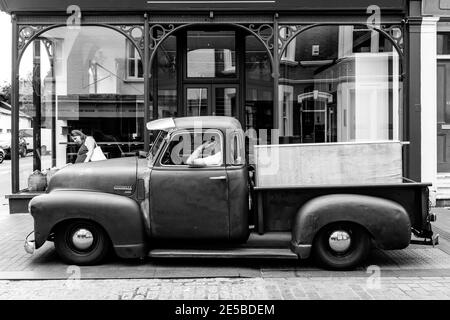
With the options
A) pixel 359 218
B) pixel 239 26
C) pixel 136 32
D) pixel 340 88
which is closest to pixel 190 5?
pixel 239 26

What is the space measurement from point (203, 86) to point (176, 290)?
713 cm

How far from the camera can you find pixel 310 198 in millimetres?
6340

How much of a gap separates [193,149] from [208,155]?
209 millimetres

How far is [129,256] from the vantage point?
6.30m

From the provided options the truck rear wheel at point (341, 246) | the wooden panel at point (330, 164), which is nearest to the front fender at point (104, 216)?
the wooden panel at point (330, 164)

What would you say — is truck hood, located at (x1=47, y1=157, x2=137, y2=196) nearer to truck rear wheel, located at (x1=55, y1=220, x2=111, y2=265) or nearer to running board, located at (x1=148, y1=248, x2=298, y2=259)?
truck rear wheel, located at (x1=55, y1=220, x2=111, y2=265)

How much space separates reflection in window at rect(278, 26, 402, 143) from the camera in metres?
11.2

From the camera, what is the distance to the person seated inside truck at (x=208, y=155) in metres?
6.36

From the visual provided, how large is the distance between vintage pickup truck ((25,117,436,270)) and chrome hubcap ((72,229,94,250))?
0.01m

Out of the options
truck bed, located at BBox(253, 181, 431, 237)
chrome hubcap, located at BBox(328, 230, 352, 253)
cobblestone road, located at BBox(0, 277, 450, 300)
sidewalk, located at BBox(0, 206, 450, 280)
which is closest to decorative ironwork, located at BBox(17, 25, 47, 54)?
sidewalk, located at BBox(0, 206, 450, 280)

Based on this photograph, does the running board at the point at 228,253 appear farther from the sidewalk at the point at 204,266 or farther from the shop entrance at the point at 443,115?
the shop entrance at the point at 443,115

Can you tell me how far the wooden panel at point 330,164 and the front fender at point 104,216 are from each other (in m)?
1.59

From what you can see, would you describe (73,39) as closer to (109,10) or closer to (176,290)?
(109,10)
